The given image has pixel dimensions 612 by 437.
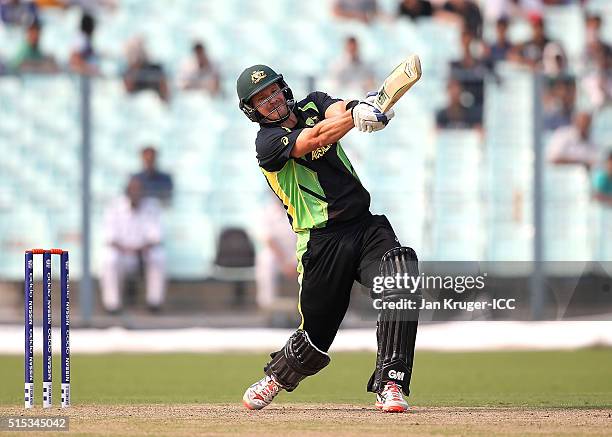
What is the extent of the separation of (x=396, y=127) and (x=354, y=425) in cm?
749

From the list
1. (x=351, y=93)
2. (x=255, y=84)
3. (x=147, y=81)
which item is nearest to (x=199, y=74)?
(x=147, y=81)

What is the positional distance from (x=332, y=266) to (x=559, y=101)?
7084 millimetres

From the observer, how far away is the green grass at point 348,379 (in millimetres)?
8281

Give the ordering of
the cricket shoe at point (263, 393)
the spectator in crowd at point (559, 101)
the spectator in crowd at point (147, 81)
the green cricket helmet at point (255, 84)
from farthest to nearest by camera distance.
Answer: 1. the spectator in crowd at point (147, 81)
2. the spectator in crowd at point (559, 101)
3. the cricket shoe at point (263, 393)
4. the green cricket helmet at point (255, 84)

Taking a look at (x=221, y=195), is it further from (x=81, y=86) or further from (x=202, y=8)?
(x=202, y=8)

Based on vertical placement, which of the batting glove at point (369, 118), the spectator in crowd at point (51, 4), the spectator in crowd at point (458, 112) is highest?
the spectator in crowd at point (51, 4)

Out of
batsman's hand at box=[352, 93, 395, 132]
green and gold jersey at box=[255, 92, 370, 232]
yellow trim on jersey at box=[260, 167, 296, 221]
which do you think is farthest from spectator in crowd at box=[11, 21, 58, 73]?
batsman's hand at box=[352, 93, 395, 132]

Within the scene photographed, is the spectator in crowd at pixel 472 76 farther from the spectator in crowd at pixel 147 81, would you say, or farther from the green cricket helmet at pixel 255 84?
the green cricket helmet at pixel 255 84

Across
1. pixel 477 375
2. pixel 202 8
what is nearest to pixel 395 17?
pixel 202 8

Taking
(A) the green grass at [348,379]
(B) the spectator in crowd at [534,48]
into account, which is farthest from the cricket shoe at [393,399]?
(B) the spectator in crowd at [534,48]

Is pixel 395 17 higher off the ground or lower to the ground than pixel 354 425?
higher

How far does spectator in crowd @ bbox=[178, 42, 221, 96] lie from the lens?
44.9 ft

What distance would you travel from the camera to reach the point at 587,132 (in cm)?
1343

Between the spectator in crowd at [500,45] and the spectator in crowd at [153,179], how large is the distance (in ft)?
14.1
